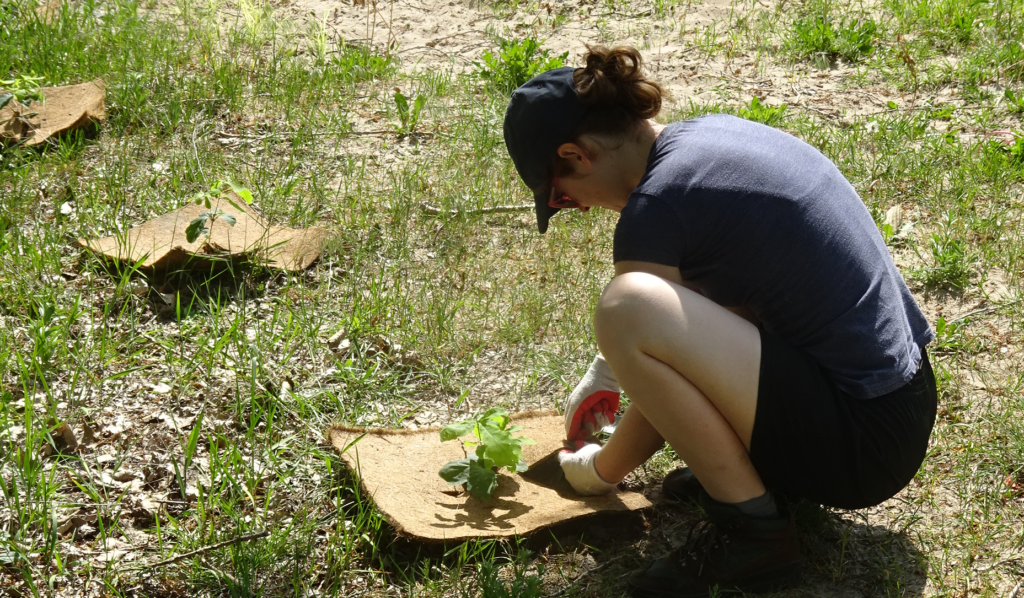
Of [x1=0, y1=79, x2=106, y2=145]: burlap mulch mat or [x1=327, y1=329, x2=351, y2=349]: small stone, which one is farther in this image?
[x1=0, y1=79, x2=106, y2=145]: burlap mulch mat

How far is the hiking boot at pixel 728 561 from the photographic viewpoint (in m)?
2.03

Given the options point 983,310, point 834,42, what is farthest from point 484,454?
point 834,42

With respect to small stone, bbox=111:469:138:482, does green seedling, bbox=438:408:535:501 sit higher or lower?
higher

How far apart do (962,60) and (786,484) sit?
12.2ft

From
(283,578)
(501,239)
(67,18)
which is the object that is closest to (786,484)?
(283,578)

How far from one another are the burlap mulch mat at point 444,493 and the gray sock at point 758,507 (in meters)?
0.38

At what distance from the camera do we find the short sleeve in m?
1.89

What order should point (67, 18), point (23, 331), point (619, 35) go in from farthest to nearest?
1. point (619, 35)
2. point (67, 18)
3. point (23, 331)

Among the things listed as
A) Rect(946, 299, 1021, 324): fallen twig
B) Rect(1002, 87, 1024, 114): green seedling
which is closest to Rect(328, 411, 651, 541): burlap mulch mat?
Rect(946, 299, 1021, 324): fallen twig

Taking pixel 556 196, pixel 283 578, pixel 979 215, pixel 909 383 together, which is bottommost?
pixel 283 578

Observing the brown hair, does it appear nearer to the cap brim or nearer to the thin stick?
the cap brim

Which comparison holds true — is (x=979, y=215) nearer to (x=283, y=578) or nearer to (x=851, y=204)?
(x=851, y=204)

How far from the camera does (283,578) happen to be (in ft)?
6.98

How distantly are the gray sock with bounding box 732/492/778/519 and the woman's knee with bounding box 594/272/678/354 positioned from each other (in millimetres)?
459
